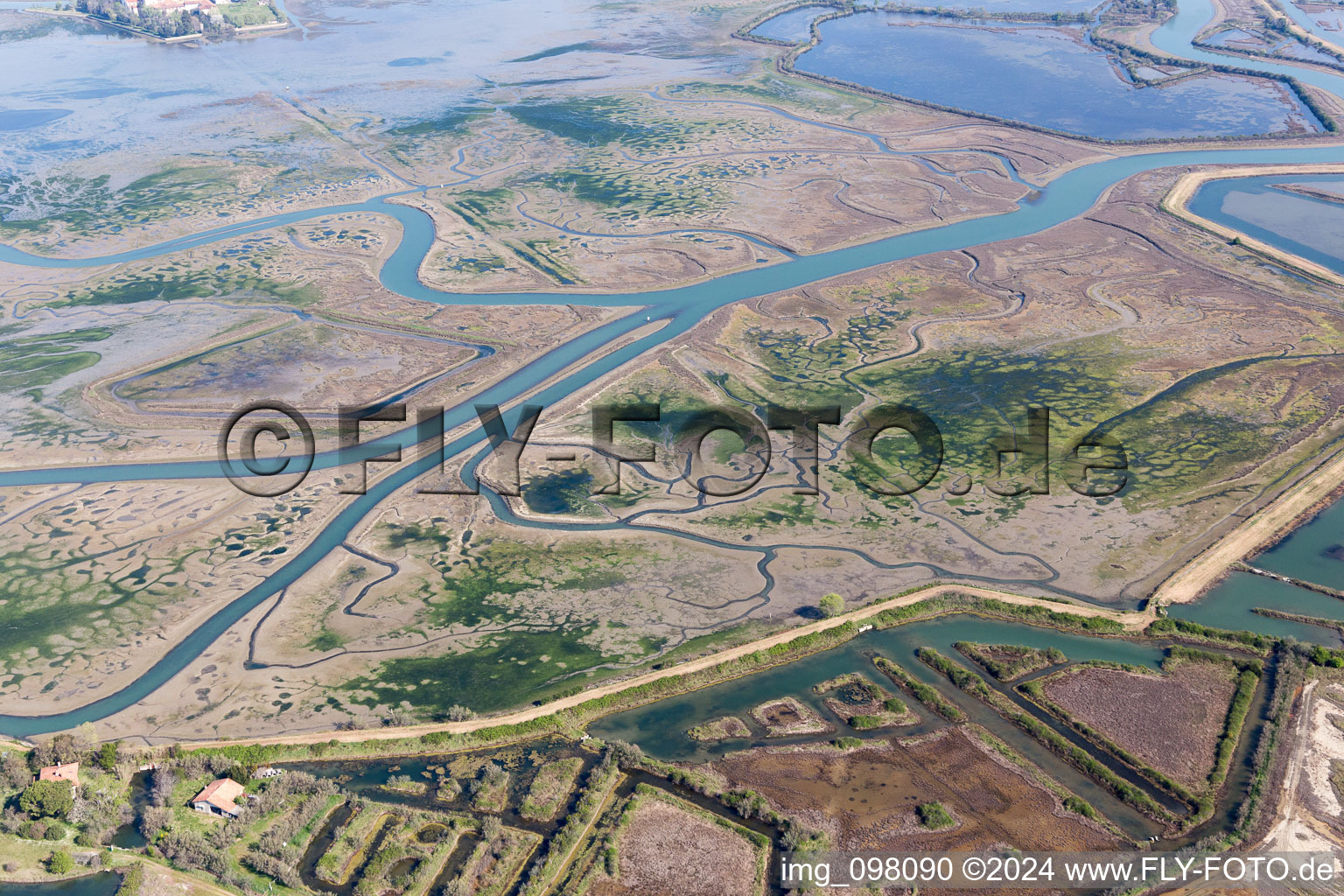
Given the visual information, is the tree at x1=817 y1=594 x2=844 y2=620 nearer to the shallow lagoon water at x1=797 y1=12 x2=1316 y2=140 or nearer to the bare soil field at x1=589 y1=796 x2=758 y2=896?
the bare soil field at x1=589 y1=796 x2=758 y2=896

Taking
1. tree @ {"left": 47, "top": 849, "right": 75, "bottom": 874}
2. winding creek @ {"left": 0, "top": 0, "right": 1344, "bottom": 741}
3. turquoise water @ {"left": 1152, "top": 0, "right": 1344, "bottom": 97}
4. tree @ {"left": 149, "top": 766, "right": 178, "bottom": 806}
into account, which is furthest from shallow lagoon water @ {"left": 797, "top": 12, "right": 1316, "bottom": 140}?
tree @ {"left": 47, "top": 849, "right": 75, "bottom": 874}

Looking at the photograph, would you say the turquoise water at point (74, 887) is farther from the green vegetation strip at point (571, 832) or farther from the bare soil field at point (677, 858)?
the bare soil field at point (677, 858)

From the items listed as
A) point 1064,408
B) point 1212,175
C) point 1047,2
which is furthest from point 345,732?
point 1047,2

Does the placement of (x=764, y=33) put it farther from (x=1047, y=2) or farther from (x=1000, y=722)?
(x=1000, y=722)

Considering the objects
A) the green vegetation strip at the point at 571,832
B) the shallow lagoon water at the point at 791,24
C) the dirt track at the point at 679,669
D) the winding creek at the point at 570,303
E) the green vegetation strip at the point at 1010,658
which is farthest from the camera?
the shallow lagoon water at the point at 791,24

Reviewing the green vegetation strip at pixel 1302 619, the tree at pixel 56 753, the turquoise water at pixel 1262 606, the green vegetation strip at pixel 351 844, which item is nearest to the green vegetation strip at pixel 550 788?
the green vegetation strip at pixel 351 844
